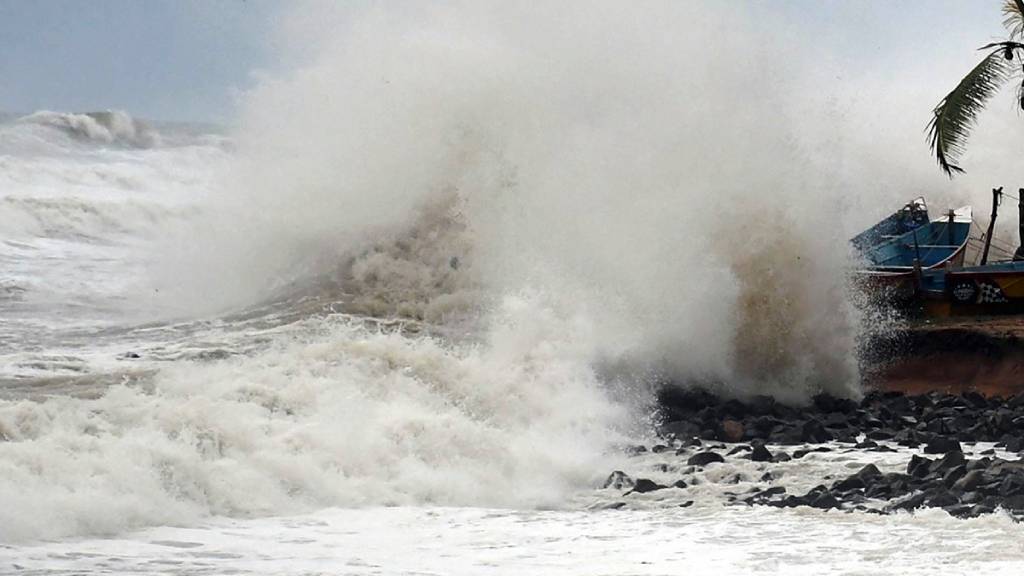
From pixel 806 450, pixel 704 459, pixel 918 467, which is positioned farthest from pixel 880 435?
pixel 918 467

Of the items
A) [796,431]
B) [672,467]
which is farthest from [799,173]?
[672,467]

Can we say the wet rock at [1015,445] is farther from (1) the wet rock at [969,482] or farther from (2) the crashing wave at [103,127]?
(2) the crashing wave at [103,127]

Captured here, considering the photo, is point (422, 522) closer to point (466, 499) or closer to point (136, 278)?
point (466, 499)

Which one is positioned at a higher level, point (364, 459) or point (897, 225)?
point (897, 225)

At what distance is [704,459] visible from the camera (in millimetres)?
11906

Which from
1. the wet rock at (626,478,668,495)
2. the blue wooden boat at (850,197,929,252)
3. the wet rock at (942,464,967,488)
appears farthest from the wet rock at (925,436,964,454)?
the blue wooden boat at (850,197,929,252)

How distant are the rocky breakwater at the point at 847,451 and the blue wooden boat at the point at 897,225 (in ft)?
19.5

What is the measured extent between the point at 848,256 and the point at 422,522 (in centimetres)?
942

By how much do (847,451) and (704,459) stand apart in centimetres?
150

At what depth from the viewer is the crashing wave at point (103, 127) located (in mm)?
43031

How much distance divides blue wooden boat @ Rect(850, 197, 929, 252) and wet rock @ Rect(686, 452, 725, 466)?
10.7 metres

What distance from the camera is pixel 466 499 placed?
35.8 feet

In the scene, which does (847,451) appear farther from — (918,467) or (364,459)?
(364,459)

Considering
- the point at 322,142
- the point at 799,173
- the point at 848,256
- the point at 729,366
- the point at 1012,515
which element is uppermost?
the point at 322,142
